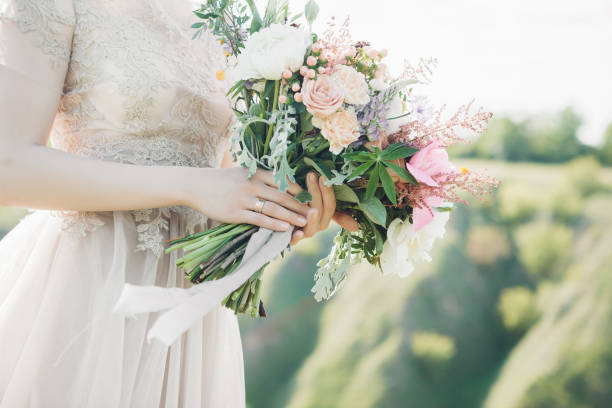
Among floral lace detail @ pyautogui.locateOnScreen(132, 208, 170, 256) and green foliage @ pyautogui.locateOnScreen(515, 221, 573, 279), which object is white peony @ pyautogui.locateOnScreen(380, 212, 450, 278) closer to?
floral lace detail @ pyautogui.locateOnScreen(132, 208, 170, 256)

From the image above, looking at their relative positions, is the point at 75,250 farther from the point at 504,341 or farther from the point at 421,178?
the point at 504,341

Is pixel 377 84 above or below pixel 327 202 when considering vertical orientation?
above

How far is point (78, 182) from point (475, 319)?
3682mm

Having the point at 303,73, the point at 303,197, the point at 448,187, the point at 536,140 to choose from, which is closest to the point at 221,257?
the point at 303,197

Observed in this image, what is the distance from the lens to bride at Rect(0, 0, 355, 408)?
38.1 inches

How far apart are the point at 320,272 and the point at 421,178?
15.5 inches

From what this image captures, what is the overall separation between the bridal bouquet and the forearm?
13 cm

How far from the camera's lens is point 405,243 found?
1.13 m

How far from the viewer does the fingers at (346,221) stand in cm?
116

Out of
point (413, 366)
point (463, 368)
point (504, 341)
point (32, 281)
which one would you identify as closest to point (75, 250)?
point (32, 281)

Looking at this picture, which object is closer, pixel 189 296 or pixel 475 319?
pixel 189 296

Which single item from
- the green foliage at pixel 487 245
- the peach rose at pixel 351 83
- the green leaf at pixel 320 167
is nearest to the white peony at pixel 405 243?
the green leaf at pixel 320 167

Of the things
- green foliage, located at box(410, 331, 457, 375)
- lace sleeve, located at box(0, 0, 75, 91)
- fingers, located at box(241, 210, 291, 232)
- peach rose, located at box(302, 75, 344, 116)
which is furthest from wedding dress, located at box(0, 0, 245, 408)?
green foliage, located at box(410, 331, 457, 375)

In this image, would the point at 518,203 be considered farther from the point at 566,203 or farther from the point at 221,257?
the point at 221,257
